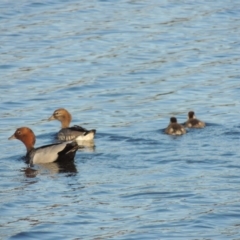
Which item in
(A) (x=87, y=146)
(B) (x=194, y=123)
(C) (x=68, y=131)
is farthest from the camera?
(C) (x=68, y=131)

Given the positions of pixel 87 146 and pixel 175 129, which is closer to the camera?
pixel 175 129

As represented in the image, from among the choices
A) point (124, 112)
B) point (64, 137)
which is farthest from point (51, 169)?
point (124, 112)

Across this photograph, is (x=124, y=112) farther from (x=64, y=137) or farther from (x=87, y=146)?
(x=87, y=146)

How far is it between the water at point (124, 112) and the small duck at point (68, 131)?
245 mm

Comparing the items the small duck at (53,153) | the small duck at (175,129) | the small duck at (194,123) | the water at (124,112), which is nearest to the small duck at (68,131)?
the water at (124,112)

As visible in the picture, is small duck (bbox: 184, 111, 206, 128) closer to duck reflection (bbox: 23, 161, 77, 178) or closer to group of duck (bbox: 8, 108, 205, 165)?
group of duck (bbox: 8, 108, 205, 165)

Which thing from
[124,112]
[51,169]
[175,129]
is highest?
Result: [124,112]

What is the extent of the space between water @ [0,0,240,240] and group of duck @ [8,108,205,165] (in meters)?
0.22

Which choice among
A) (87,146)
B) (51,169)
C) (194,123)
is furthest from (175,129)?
(51,169)

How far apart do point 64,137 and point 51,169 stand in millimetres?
1982

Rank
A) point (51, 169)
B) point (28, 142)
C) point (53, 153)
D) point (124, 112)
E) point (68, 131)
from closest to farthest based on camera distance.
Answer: point (51, 169) < point (53, 153) < point (28, 142) < point (68, 131) < point (124, 112)

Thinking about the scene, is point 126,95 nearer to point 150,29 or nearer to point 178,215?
point 150,29

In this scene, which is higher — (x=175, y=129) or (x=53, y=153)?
(x=175, y=129)

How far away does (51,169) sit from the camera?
16266 millimetres
